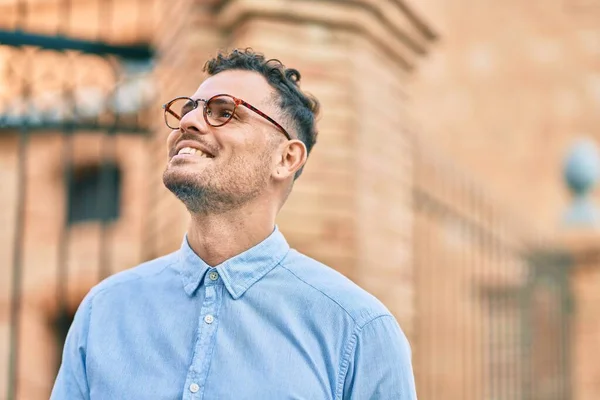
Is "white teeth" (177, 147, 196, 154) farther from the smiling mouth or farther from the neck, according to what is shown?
the neck

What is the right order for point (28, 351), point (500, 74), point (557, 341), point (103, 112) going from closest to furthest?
1. point (103, 112)
2. point (557, 341)
3. point (500, 74)
4. point (28, 351)

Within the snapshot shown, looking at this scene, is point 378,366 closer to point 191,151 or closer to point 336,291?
point 336,291

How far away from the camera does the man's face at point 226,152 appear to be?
2137 mm

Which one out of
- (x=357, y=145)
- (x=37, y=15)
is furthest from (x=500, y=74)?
(x=357, y=145)

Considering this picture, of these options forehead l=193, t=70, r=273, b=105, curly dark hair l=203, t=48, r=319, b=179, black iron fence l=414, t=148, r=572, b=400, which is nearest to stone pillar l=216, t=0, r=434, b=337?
curly dark hair l=203, t=48, r=319, b=179

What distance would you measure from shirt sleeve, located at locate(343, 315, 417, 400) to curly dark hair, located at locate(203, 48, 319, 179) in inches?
22.6

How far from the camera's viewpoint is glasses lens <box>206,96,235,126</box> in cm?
221

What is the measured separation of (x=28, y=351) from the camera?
16.4 meters

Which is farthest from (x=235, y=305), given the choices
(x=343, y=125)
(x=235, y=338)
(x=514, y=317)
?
(x=514, y=317)

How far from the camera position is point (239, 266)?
85.5 inches

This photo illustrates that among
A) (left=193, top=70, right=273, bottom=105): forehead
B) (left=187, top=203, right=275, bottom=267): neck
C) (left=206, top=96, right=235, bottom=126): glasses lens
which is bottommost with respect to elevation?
(left=187, top=203, right=275, bottom=267): neck

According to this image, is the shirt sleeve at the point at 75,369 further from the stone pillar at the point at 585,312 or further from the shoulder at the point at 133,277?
the stone pillar at the point at 585,312

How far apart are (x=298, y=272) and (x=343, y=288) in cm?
12

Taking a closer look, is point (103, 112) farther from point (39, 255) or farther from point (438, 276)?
point (39, 255)
